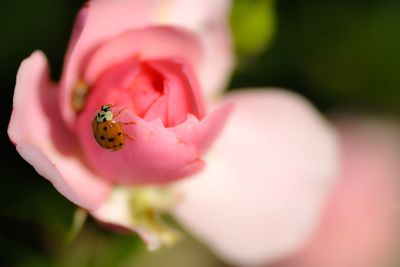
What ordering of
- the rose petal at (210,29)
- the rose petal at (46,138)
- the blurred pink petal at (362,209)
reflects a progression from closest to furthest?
1. the rose petal at (46,138)
2. the rose petal at (210,29)
3. the blurred pink petal at (362,209)

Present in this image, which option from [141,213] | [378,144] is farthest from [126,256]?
[378,144]

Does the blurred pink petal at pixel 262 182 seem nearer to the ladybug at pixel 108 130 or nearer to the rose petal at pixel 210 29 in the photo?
the rose petal at pixel 210 29

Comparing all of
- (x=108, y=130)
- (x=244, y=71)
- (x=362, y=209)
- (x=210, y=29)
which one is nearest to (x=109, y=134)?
(x=108, y=130)

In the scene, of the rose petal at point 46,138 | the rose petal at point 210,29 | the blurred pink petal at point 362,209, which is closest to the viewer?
the rose petal at point 46,138

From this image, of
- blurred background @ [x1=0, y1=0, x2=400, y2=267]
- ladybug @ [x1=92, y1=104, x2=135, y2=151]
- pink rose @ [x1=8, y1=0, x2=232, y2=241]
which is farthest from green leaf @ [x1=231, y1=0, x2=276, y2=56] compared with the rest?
ladybug @ [x1=92, y1=104, x2=135, y2=151]

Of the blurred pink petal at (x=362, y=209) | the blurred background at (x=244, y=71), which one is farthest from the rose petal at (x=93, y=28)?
the blurred pink petal at (x=362, y=209)

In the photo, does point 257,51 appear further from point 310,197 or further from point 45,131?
point 45,131

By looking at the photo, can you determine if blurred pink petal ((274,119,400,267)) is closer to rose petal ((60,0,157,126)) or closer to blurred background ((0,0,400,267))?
blurred background ((0,0,400,267))
